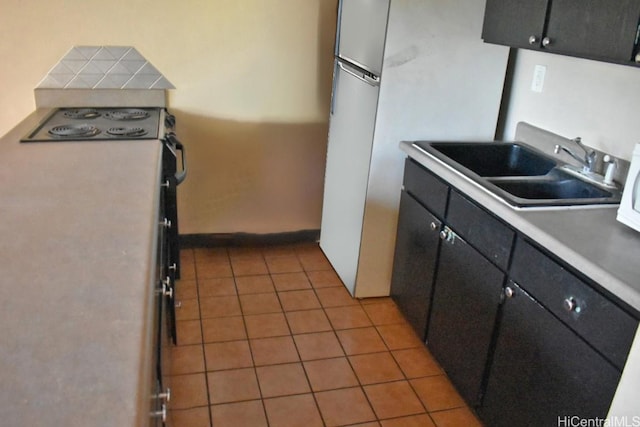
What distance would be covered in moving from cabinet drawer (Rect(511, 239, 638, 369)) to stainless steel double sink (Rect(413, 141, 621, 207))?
0.21m

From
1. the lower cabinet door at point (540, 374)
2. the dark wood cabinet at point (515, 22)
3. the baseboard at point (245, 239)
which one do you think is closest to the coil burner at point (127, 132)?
the baseboard at point (245, 239)

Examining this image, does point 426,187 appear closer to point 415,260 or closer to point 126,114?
point 415,260

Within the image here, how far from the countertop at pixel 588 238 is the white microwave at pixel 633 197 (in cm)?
4

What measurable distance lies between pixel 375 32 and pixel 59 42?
1.65 metres

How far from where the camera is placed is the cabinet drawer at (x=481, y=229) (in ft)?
6.11

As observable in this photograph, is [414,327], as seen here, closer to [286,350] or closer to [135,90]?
[286,350]

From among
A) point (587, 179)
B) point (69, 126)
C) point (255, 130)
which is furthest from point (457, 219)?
point (69, 126)

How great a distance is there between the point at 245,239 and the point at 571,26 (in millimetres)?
2287

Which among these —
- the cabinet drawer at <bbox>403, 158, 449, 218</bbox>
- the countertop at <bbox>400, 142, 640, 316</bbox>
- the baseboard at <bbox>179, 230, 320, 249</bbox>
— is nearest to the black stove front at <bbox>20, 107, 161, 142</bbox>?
the baseboard at <bbox>179, 230, 320, 249</bbox>

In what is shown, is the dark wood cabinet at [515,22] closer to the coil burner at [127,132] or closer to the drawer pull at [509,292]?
the drawer pull at [509,292]

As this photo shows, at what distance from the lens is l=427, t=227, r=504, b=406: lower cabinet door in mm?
1980

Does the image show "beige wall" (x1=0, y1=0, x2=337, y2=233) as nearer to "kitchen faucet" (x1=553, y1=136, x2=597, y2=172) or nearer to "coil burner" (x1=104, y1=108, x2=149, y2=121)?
"coil burner" (x1=104, y1=108, x2=149, y2=121)

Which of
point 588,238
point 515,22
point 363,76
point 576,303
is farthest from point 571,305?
point 363,76

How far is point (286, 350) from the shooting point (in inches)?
101
